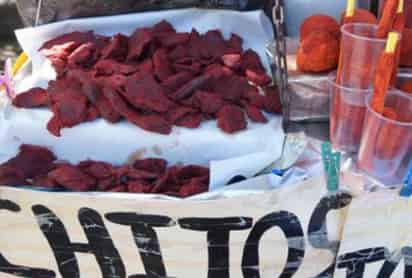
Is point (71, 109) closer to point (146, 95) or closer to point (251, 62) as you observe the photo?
point (146, 95)

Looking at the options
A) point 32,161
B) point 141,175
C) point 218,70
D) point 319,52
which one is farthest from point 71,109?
point 319,52

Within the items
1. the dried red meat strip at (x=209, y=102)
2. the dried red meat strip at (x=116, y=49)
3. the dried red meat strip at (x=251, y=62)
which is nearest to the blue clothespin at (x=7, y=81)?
the dried red meat strip at (x=116, y=49)

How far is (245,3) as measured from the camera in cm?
162

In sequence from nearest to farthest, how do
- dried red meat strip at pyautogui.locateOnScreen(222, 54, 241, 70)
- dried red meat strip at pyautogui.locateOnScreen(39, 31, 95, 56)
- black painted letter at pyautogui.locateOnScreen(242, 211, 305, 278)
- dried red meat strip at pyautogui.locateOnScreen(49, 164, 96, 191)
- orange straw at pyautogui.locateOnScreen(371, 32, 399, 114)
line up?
orange straw at pyautogui.locateOnScreen(371, 32, 399, 114), black painted letter at pyautogui.locateOnScreen(242, 211, 305, 278), dried red meat strip at pyautogui.locateOnScreen(49, 164, 96, 191), dried red meat strip at pyautogui.locateOnScreen(222, 54, 241, 70), dried red meat strip at pyautogui.locateOnScreen(39, 31, 95, 56)

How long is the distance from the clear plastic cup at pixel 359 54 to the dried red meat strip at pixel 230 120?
26cm

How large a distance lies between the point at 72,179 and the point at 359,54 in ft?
2.26

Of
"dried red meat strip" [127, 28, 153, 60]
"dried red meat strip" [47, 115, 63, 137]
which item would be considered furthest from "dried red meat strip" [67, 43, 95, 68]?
"dried red meat strip" [47, 115, 63, 137]

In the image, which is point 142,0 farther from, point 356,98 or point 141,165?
point 356,98

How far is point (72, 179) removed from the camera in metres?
1.19

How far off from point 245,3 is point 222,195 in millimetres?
769

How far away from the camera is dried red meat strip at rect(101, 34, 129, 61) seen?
1.45 m

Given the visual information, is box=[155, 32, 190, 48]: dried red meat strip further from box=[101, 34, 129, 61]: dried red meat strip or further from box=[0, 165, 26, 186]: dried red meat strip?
box=[0, 165, 26, 186]: dried red meat strip

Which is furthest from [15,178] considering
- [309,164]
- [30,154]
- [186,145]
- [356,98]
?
[356,98]

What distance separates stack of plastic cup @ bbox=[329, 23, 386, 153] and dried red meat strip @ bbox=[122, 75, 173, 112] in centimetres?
40
